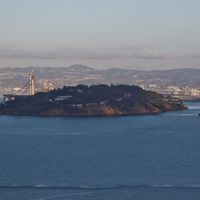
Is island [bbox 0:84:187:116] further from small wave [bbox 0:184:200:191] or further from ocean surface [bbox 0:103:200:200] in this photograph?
small wave [bbox 0:184:200:191]

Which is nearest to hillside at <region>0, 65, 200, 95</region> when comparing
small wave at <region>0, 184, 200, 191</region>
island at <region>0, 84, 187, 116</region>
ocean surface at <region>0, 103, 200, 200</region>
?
island at <region>0, 84, 187, 116</region>

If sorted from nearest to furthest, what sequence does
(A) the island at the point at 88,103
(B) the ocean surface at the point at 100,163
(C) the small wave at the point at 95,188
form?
1. (B) the ocean surface at the point at 100,163
2. (C) the small wave at the point at 95,188
3. (A) the island at the point at 88,103

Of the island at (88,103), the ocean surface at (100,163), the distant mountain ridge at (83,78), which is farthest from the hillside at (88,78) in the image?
the ocean surface at (100,163)

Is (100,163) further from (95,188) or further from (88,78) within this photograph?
(88,78)

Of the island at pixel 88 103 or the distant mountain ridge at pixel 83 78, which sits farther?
the distant mountain ridge at pixel 83 78

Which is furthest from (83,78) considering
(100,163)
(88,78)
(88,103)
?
(100,163)

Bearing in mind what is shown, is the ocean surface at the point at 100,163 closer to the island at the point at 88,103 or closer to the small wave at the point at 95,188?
the small wave at the point at 95,188

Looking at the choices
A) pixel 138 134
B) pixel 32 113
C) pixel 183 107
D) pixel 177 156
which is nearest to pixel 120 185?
pixel 177 156
